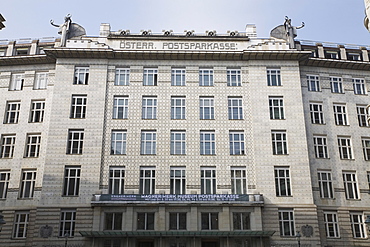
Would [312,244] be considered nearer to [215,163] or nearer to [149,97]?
[215,163]

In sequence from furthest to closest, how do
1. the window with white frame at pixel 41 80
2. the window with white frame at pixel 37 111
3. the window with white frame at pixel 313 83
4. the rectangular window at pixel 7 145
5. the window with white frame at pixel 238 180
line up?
the window with white frame at pixel 313 83 → the window with white frame at pixel 41 80 → the window with white frame at pixel 37 111 → the rectangular window at pixel 7 145 → the window with white frame at pixel 238 180

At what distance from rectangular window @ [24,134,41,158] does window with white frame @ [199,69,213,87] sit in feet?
53.5

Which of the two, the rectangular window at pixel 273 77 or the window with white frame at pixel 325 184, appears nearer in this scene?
the window with white frame at pixel 325 184

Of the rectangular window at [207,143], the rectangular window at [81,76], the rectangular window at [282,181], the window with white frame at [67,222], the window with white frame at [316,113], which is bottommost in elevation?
the window with white frame at [67,222]

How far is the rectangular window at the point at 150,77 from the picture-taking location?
118ft

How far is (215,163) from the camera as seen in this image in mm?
33375

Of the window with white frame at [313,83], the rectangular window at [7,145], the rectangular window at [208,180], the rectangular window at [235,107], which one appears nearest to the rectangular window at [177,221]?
the rectangular window at [208,180]

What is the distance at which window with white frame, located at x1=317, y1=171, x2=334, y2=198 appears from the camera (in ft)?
111

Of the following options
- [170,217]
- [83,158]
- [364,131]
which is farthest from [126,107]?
[364,131]

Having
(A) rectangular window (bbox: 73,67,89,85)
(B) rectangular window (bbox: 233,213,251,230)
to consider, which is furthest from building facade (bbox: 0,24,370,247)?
(A) rectangular window (bbox: 73,67,89,85)

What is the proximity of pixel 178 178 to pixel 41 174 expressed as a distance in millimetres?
12326

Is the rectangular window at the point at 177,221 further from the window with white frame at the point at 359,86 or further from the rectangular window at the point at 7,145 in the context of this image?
the window with white frame at the point at 359,86

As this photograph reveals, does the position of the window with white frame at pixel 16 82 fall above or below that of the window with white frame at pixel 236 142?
above

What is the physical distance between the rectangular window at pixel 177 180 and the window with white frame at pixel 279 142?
8.59m
